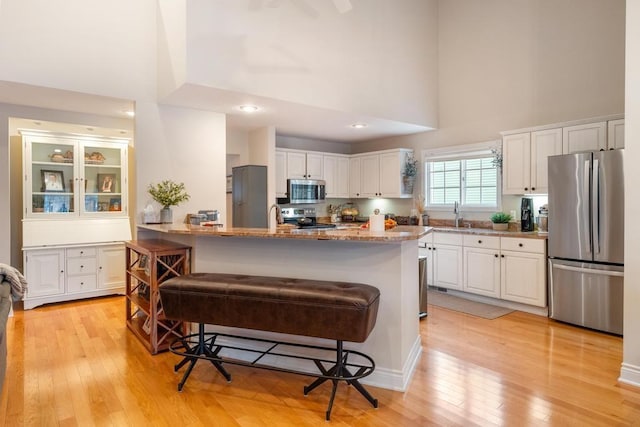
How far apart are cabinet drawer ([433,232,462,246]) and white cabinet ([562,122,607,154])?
1.59 m

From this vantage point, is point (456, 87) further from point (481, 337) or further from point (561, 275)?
point (481, 337)

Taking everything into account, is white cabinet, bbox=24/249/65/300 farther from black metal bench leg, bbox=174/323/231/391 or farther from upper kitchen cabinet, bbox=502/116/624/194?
upper kitchen cabinet, bbox=502/116/624/194

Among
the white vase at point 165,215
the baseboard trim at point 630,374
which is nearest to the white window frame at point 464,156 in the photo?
the baseboard trim at point 630,374

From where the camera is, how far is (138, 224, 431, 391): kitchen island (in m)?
2.57

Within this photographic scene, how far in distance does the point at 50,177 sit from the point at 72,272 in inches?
53.3

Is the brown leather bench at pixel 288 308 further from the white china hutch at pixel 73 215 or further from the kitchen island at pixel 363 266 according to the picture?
the white china hutch at pixel 73 215

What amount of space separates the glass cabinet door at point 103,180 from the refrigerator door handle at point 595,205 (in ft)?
19.3

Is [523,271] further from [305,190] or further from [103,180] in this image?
[103,180]

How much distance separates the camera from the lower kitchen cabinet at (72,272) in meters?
4.64

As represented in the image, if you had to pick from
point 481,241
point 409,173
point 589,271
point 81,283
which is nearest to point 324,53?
point 409,173

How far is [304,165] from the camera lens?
6.35m

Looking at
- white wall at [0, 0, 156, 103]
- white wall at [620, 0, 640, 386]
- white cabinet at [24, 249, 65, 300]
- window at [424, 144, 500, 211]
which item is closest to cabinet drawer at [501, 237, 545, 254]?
window at [424, 144, 500, 211]

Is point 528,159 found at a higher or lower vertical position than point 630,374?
higher

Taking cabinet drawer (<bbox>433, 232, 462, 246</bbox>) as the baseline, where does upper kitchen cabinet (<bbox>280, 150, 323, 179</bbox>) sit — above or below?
above
